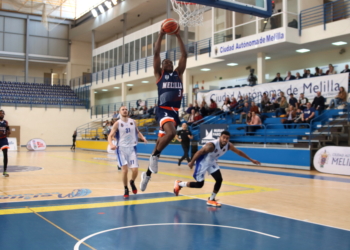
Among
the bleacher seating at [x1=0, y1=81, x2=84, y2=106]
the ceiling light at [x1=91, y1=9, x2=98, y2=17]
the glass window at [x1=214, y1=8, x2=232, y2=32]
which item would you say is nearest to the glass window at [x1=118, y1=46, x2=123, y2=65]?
the ceiling light at [x1=91, y1=9, x2=98, y2=17]

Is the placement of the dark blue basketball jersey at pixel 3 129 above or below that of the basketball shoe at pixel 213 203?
above

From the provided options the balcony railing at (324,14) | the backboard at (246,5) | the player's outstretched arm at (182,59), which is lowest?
the player's outstretched arm at (182,59)

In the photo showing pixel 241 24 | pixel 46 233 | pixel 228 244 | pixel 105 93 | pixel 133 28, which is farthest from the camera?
pixel 105 93

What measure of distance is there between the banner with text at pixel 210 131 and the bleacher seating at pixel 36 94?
22.5 m

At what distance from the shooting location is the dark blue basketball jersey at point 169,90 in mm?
6418

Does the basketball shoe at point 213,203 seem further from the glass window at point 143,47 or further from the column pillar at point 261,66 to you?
the glass window at point 143,47

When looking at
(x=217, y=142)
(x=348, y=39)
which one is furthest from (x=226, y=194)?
(x=348, y=39)

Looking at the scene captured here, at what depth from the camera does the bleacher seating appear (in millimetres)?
35031

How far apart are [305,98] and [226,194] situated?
10.3 metres

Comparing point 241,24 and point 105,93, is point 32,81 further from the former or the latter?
point 241,24

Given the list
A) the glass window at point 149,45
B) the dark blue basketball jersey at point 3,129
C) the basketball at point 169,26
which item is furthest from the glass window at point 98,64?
the basketball at point 169,26

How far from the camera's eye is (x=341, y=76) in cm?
1587

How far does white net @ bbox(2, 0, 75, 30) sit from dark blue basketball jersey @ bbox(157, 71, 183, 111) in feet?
93.5

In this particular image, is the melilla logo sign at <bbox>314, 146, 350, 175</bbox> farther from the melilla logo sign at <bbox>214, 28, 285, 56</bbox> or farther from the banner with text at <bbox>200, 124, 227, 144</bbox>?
the melilla logo sign at <bbox>214, 28, 285, 56</bbox>
